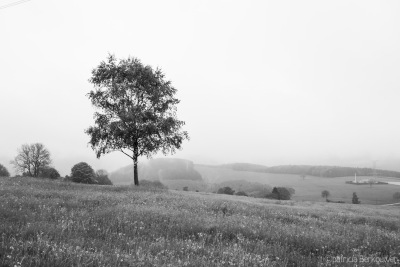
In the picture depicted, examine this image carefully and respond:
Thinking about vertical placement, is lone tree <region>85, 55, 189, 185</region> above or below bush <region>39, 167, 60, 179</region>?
above

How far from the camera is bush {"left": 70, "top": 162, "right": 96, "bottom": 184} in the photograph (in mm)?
67688

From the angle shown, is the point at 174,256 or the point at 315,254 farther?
the point at 315,254

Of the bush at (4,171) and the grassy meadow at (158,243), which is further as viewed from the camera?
the bush at (4,171)

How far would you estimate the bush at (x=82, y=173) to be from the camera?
2665 inches

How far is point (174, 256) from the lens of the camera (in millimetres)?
5469

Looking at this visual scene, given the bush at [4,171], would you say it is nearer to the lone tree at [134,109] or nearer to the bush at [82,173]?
the bush at [82,173]

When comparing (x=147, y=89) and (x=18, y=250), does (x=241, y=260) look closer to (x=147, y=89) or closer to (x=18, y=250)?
(x=18, y=250)

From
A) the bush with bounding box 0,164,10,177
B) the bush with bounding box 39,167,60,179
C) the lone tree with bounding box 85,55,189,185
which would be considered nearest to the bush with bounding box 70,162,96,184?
the bush with bounding box 39,167,60,179

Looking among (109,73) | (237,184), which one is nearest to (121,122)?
(109,73)

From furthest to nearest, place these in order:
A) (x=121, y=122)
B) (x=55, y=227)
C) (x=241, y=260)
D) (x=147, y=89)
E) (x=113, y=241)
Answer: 1. (x=147, y=89)
2. (x=121, y=122)
3. (x=55, y=227)
4. (x=113, y=241)
5. (x=241, y=260)

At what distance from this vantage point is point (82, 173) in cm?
6781

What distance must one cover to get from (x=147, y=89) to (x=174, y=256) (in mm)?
28236

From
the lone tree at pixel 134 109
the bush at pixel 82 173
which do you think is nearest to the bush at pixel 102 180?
the bush at pixel 82 173

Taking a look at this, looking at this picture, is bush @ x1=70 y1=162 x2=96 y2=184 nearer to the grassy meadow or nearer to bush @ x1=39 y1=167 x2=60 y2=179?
bush @ x1=39 y1=167 x2=60 y2=179
